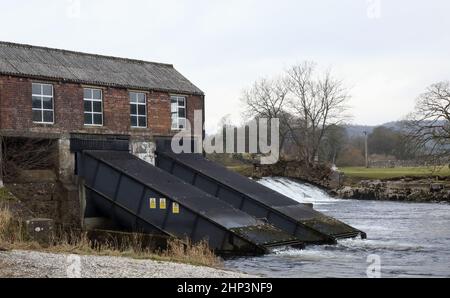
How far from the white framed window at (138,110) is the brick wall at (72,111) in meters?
0.25

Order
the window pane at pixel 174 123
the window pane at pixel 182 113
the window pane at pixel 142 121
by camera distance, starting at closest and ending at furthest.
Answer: the window pane at pixel 142 121 → the window pane at pixel 174 123 → the window pane at pixel 182 113

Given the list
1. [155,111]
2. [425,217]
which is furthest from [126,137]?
[425,217]

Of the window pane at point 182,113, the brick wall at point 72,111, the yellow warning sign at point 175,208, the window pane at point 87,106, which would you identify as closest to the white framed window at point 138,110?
the brick wall at point 72,111

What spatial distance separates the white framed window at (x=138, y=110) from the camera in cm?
3098

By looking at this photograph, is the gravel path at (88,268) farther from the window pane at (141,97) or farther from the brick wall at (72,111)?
the window pane at (141,97)

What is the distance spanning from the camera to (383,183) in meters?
57.2

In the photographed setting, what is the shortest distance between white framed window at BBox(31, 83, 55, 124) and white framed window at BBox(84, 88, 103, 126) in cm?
185

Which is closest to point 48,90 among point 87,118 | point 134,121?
point 87,118

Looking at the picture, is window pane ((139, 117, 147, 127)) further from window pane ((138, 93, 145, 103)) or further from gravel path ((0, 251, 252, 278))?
gravel path ((0, 251, 252, 278))

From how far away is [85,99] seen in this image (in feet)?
94.8

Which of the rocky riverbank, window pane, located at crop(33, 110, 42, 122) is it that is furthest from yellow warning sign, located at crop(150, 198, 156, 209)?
the rocky riverbank

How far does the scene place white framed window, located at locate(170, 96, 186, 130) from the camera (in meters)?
33.2

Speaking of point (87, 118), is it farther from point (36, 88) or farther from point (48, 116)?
point (36, 88)

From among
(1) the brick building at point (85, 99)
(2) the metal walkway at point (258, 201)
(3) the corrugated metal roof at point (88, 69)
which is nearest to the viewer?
(2) the metal walkway at point (258, 201)
